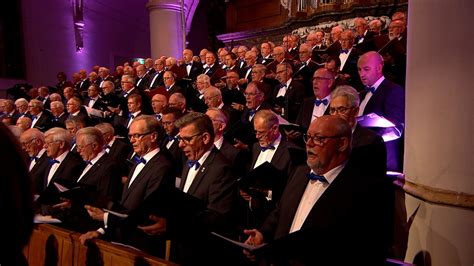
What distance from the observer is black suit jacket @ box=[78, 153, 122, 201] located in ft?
12.3

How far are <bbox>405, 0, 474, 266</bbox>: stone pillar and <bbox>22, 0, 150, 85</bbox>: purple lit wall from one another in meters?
14.8

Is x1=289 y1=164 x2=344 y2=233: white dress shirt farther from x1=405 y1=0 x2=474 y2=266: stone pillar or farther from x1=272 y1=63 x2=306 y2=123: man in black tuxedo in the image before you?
x1=272 y1=63 x2=306 y2=123: man in black tuxedo

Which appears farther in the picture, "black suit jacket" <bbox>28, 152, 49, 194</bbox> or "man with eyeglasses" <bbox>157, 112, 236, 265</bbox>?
"black suit jacket" <bbox>28, 152, 49, 194</bbox>

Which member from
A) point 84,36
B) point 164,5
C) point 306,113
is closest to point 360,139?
point 306,113

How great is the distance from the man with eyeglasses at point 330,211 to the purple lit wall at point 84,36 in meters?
14.7

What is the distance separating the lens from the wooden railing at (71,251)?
2527mm

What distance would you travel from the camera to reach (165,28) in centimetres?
1412

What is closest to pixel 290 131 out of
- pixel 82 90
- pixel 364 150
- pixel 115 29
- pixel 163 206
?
pixel 364 150

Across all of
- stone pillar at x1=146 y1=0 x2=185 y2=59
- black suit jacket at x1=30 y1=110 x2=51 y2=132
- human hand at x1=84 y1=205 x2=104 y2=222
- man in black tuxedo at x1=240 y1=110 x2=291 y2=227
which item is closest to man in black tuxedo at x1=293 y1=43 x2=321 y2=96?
man in black tuxedo at x1=240 y1=110 x2=291 y2=227

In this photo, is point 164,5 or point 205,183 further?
point 164,5

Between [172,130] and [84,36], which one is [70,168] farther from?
[84,36]

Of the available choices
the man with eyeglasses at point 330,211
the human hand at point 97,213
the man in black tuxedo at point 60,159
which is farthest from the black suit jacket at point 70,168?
the man with eyeglasses at point 330,211

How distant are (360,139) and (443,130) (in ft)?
2.76

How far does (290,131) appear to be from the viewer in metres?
4.47
